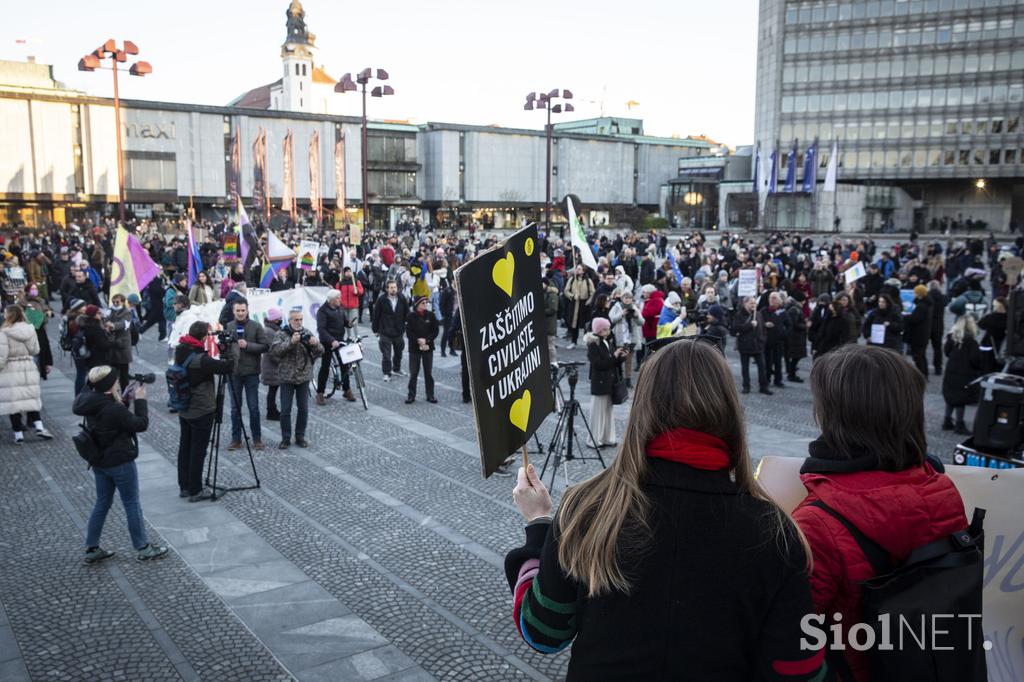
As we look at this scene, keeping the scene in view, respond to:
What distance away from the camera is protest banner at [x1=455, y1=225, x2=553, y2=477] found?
9.52 feet

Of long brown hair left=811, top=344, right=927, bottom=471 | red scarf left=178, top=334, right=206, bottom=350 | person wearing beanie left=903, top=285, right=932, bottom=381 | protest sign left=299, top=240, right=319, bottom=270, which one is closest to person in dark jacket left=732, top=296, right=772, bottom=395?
person wearing beanie left=903, top=285, right=932, bottom=381

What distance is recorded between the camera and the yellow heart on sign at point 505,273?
3.13 m

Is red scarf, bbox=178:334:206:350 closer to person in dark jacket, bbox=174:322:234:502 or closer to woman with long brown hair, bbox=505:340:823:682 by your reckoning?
person in dark jacket, bbox=174:322:234:502

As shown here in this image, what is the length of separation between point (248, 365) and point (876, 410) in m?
9.13

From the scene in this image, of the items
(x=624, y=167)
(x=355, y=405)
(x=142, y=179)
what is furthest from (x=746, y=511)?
(x=624, y=167)

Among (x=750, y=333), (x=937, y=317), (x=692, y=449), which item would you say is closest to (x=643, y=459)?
(x=692, y=449)

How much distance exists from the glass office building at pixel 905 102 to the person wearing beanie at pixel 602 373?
224 ft

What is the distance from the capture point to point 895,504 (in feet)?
7.23

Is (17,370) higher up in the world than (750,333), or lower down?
lower down

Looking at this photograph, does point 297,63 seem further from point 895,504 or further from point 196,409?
point 895,504

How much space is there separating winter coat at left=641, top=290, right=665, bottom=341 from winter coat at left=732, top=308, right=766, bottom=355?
160cm

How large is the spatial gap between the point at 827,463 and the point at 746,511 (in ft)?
1.97

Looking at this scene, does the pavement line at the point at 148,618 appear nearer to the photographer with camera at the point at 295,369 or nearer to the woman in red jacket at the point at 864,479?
the photographer with camera at the point at 295,369

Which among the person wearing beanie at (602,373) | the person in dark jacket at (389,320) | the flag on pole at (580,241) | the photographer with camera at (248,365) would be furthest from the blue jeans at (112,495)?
the flag on pole at (580,241)
